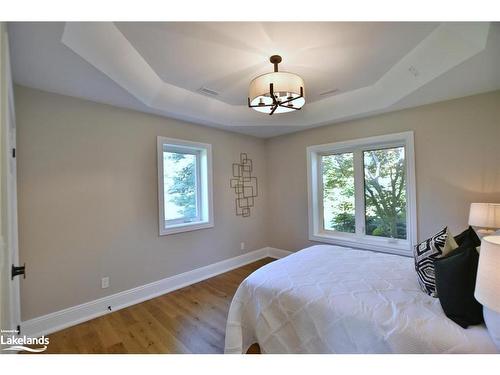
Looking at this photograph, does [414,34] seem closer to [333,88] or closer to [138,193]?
[333,88]

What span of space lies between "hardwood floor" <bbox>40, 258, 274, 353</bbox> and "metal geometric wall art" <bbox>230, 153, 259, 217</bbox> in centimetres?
149

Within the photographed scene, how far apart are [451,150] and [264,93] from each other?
229 cm

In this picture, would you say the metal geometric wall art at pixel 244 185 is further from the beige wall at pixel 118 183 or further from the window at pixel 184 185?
the beige wall at pixel 118 183

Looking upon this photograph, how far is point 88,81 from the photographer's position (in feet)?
6.56

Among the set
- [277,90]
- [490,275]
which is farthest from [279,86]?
[490,275]

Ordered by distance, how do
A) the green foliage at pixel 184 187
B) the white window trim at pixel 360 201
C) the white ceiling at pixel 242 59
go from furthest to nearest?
the green foliage at pixel 184 187 < the white window trim at pixel 360 201 < the white ceiling at pixel 242 59

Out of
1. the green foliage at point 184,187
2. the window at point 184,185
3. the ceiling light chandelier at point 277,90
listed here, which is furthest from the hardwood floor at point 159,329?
the ceiling light chandelier at point 277,90

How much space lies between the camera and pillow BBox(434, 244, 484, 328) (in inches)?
44.8

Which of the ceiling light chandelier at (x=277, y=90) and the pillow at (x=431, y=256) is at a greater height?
the ceiling light chandelier at (x=277, y=90)

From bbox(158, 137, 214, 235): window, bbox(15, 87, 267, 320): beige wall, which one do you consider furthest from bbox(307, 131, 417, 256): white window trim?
bbox(15, 87, 267, 320): beige wall

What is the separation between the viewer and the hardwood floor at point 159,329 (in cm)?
185

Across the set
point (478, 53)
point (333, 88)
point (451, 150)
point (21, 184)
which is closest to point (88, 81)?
point (21, 184)

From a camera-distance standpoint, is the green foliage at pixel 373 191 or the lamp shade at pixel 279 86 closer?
the lamp shade at pixel 279 86

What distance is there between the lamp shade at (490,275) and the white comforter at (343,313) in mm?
356
